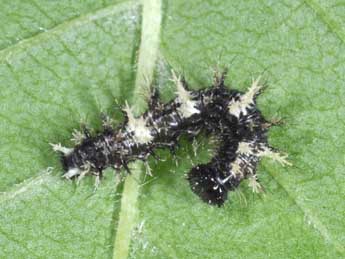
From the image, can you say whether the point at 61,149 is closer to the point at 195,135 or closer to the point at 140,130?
the point at 140,130

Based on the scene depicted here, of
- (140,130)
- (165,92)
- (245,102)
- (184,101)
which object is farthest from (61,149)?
(245,102)

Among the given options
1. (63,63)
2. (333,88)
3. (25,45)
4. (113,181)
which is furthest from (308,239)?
(25,45)

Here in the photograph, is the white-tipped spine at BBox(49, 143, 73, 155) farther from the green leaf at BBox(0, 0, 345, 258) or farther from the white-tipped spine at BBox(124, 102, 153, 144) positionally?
the white-tipped spine at BBox(124, 102, 153, 144)

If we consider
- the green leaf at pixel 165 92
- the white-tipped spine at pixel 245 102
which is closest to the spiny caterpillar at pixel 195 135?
the white-tipped spine at pixel 245 102

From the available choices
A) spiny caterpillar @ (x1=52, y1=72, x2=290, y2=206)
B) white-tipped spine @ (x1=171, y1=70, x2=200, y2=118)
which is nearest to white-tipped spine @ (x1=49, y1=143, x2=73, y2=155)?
spiny caterpillar @ (x1=52, y1=72, x2=290, y2=206)

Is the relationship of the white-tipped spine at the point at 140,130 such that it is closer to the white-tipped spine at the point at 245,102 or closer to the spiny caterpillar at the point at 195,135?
the spiny caterpillar at the point at 195,135

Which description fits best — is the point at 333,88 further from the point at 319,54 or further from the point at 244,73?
the point at 244,73
